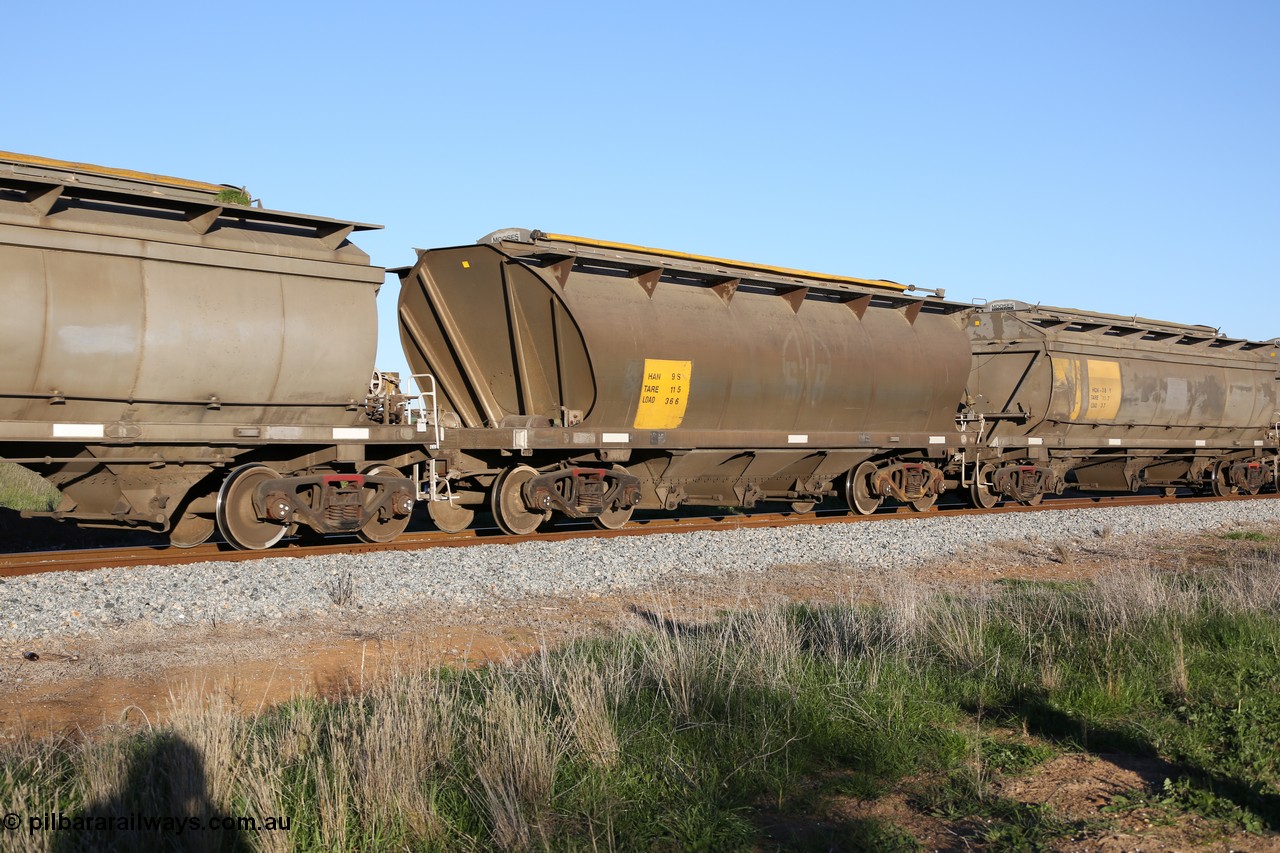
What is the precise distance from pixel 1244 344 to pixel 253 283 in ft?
84.4

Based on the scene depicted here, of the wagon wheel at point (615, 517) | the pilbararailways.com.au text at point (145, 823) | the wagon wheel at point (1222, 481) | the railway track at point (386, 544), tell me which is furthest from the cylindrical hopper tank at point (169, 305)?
the wagon wheel at point (1222, 481)

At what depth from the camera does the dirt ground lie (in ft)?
17.6

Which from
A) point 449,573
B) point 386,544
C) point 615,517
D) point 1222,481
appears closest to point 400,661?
point 449,573

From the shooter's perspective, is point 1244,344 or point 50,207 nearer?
point 50,207

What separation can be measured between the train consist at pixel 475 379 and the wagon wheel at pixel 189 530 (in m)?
0.06

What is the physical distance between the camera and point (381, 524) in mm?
13891

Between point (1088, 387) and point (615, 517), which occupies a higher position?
point (1088, 387)

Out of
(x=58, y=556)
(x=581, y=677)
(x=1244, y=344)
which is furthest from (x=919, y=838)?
(x=1244, y=344)

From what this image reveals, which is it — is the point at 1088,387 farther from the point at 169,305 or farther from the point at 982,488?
the point at 169,305

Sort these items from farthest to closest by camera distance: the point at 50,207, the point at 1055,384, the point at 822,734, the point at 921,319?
the point at 1055,384
the point at 921,319
the point at 50,207
the point at 822,734

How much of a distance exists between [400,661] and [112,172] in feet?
23.4

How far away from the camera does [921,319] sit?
63.4ft

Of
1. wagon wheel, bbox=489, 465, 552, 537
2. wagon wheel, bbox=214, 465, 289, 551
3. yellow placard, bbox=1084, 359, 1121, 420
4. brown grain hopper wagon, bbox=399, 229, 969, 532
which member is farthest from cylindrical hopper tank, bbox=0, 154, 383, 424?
yellow placard, bbox=1084, 359, 1121, 420

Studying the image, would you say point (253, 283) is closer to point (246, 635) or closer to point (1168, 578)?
point (246, 635)
